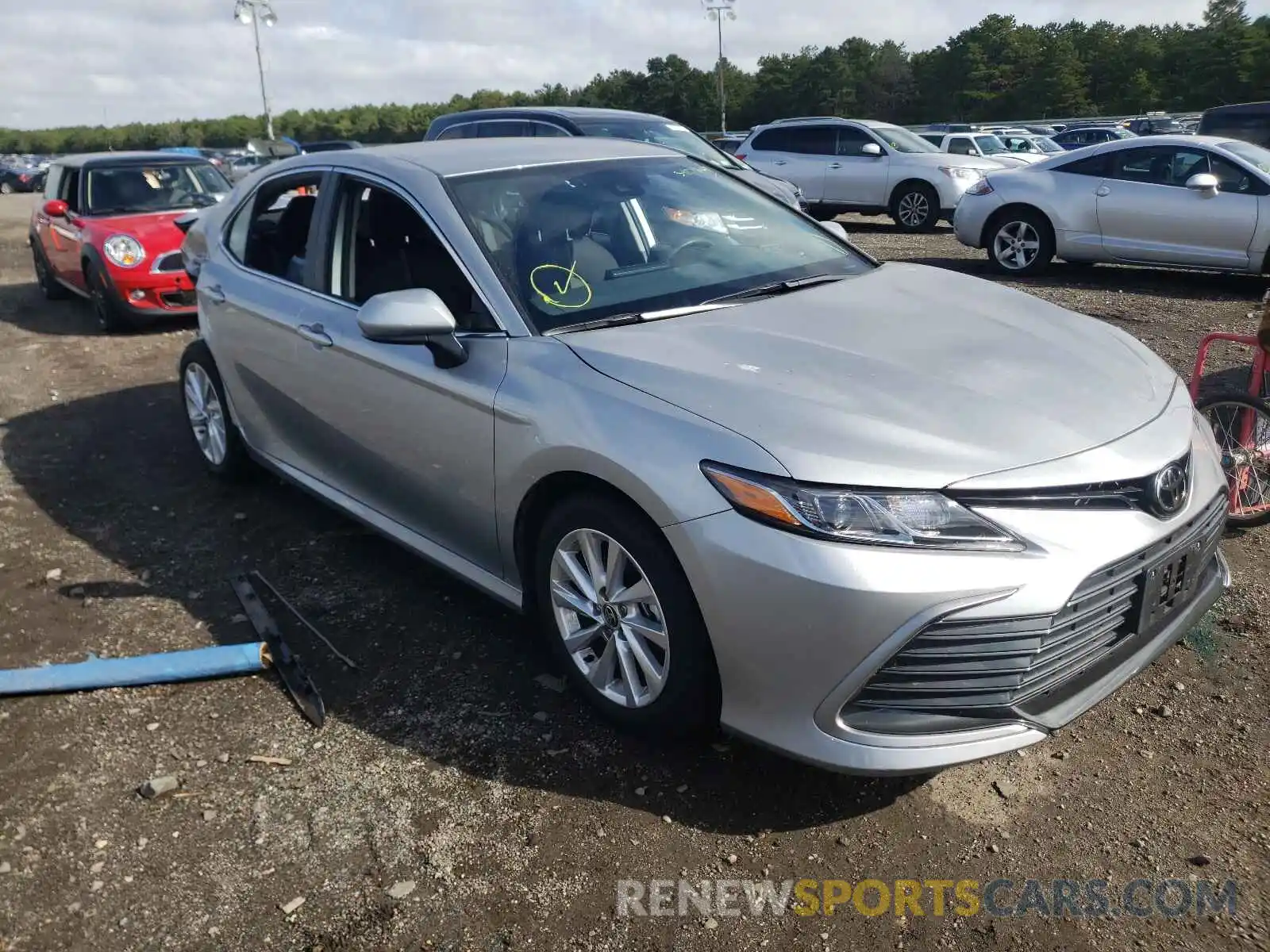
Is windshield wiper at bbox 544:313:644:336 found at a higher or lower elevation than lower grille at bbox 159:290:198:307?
higher

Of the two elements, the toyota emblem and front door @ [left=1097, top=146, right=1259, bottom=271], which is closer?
the toyota emblem

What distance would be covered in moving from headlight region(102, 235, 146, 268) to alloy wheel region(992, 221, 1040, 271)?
848 cm

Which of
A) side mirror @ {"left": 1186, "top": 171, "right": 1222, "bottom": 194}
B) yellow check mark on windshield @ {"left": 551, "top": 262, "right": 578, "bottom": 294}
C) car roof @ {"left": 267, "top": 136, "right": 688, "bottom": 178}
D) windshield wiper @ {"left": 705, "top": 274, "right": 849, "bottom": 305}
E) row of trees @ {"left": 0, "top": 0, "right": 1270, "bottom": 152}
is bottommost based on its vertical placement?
windshield wiper @ {"left": 705, "top": 274, "right": 849, "bottom": 305}

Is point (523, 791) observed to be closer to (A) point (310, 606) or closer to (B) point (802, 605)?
(B) point (802, 605)

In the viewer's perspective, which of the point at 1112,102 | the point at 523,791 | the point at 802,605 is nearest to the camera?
the point at 802,605

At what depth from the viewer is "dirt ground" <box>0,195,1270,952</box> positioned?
7.97 feet

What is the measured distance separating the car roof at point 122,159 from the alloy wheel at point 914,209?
31.6ft

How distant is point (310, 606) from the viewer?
4062mm

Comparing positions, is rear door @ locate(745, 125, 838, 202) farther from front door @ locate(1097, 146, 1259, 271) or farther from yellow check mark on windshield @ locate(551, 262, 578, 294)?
yellow check mark on windshield @ locate(551, 262, 578, 294)

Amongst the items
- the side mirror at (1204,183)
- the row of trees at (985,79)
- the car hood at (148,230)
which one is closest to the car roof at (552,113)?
the car hood at (148,230)

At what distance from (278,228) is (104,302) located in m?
5.89

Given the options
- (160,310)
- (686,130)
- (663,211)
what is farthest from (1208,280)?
(160,310)

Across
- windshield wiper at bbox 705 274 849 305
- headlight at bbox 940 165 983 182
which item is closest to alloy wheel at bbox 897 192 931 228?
headlight at bbox 940 165 983 182

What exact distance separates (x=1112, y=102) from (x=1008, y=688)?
63076mm
